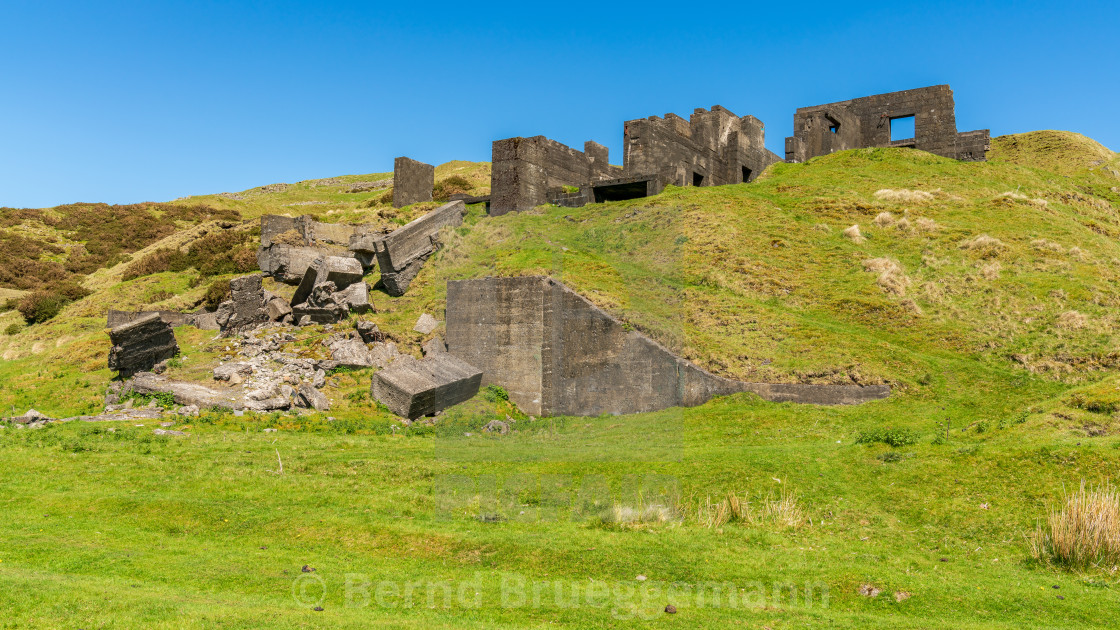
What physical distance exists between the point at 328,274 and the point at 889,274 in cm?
1650

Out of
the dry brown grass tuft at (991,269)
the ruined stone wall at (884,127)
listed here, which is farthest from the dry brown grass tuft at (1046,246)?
the ruined stone wall at (884,127)

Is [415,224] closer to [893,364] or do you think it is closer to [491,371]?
[491,371]

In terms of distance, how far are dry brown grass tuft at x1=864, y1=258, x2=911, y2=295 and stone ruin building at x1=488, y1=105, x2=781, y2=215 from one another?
9.00 meters

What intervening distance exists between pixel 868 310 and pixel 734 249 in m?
4.60

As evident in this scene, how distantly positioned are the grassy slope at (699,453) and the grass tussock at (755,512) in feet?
0.59

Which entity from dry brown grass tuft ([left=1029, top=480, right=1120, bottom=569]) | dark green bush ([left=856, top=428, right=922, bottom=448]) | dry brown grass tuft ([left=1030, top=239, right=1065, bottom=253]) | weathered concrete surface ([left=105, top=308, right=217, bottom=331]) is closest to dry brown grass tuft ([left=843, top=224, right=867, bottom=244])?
dry brown grass tuft ([left=1030, top=239, right=1065, bottom=253])

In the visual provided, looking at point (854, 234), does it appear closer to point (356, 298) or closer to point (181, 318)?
point (356, 298)

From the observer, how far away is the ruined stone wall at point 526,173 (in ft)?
93.1

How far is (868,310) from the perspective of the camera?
20469 millimetres

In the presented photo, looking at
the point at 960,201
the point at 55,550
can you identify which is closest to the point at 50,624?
the point at 55,550

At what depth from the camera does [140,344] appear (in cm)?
1973

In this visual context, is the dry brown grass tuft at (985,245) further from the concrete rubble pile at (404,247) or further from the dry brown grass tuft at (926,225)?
the concrete rubble pile at (404,247)

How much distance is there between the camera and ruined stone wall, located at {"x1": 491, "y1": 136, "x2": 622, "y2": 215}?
28.4 meters

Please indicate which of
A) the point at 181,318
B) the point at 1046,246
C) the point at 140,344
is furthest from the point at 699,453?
the point at 181,318
